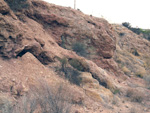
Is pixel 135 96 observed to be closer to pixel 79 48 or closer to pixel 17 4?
pixel 79 48

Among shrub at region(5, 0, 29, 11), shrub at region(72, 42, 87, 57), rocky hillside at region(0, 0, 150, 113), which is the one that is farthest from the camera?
shrub at region(72, 42, 87, 57)

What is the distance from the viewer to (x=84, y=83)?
10898mm

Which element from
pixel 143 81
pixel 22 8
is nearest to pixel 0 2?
pixel 22 8

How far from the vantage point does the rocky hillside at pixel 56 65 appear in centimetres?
647

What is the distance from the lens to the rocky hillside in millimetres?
6473

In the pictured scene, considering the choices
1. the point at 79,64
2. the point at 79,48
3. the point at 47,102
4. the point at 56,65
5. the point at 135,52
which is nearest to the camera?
the point at 47,102

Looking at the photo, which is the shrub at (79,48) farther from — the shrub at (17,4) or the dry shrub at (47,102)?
the dry shrub at (47,102)

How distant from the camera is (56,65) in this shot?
11.1 m

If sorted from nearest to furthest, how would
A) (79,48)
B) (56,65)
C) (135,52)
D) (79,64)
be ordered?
1. (56,65)
2. (79,64)
3. (79,48)
4. (135,52)

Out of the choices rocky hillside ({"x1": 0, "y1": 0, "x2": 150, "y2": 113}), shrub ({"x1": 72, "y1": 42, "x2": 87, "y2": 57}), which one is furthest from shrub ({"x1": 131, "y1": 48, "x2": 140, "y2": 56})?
shrub ({"x1": 72, "y1": 42, "x2": 87, "y2": 57})

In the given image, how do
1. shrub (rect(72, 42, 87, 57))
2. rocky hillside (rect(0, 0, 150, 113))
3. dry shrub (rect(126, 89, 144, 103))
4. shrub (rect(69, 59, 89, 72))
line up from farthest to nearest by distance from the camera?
1. shrub (rect(72, 42, 87, 57))
2. dry shrub (rect(126, 89, 144, 103))
3. shrub (rect(69, 59, 89, 72))
4. rocky hillside (rect(0, 0, 150, 113))

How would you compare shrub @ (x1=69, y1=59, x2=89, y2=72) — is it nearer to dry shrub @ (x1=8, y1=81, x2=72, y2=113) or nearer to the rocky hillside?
the rocky hillside

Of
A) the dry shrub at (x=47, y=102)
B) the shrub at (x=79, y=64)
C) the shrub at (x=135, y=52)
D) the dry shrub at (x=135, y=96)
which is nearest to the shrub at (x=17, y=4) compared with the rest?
the shrub at (x=79, y=64)

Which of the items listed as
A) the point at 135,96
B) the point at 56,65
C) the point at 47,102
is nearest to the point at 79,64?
the point at 56,65
